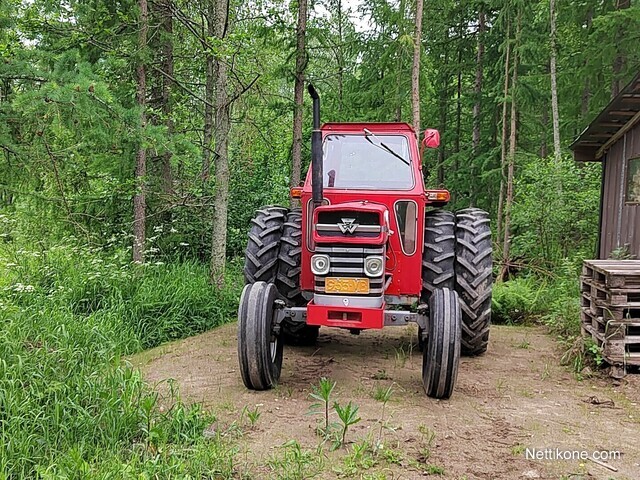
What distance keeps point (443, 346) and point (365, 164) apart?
7.29 feet

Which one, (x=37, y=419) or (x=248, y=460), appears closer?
(x=248, y=460)

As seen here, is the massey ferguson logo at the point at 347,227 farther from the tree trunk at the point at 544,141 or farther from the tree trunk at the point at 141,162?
the tree trunk at the point at 544,141

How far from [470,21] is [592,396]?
15.9 metres

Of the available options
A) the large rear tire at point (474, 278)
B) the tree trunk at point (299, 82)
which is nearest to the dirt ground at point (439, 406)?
the large rear tire at point (474, 278)

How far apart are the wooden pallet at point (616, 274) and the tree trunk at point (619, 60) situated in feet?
25.5

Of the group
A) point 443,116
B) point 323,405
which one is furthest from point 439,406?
point 443,116

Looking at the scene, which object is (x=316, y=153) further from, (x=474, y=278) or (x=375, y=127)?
(x=474, y=278)

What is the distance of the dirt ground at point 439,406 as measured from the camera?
3.42 metres

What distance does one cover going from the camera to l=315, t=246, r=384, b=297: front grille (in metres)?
4.62

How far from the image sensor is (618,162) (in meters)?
8.91

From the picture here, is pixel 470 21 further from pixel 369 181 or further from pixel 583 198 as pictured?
pixel 369 181

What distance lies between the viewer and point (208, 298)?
769cm

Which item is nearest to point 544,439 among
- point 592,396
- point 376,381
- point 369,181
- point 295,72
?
point 592,396

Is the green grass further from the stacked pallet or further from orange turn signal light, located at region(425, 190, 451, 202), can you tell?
the stacked pallet
